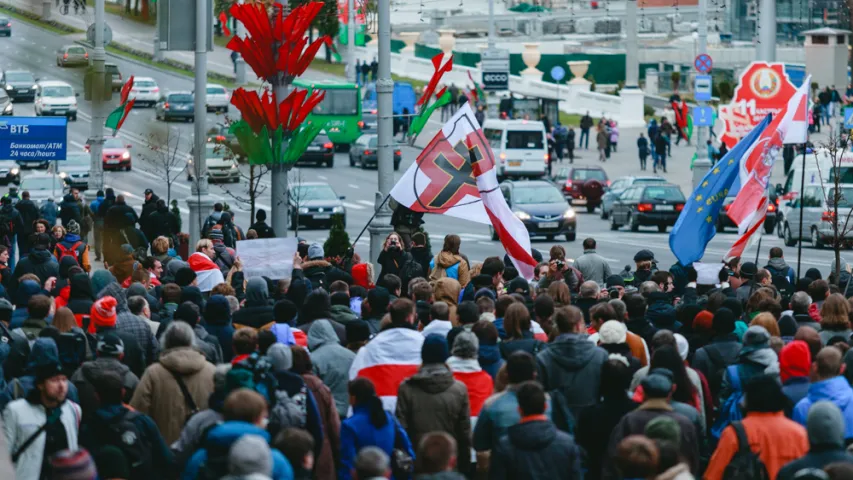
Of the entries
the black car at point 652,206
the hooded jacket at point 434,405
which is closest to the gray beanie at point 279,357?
the hooded jacket at point 434,405

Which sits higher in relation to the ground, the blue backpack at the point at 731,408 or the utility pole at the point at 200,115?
the utility pole at the point at 200,115

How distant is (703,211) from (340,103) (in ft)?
144

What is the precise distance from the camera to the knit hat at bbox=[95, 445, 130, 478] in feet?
25.3

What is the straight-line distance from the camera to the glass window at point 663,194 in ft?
130

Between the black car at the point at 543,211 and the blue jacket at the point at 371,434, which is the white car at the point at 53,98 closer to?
the black car at the point at 543,211

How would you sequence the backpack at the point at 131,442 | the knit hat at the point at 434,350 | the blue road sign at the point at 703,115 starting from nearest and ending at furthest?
1. the backpack at the point at 131,442
2. the knit hat at the point at 434,350
3. the blue road sign at the point at 703,115

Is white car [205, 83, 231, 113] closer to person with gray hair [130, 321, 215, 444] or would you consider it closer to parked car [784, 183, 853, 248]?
parked car [784, 183, 853, 248]

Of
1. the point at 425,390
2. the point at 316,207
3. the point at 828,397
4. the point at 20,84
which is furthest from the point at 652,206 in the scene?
the point at 20,84

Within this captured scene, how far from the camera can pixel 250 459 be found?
6.86 metres

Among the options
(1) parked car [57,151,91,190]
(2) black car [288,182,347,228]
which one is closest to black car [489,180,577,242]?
(2) black car [288,182,347,228]

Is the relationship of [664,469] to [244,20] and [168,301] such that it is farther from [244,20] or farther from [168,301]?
[244,20]

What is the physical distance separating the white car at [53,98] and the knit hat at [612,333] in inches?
2044

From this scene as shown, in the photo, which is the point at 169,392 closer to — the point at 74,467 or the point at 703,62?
the point at 74,467

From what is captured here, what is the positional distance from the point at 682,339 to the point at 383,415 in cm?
271
